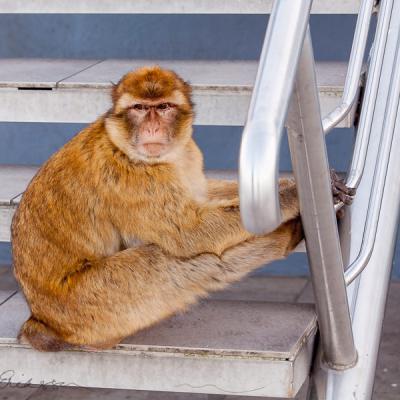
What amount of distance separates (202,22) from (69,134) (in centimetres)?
86

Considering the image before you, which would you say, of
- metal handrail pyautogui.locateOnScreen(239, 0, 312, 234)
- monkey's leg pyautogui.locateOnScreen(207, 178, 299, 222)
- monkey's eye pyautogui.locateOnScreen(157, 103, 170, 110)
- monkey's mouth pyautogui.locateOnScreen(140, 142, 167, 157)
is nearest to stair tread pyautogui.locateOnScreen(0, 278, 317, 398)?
monkey's leg pyautogui.locateOnScreen(207, 178, 299, 222)

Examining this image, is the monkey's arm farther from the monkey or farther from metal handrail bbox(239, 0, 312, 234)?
metal handrail bbox(239, 0, 312, 234)

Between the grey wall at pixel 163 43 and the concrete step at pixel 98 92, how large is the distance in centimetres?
99

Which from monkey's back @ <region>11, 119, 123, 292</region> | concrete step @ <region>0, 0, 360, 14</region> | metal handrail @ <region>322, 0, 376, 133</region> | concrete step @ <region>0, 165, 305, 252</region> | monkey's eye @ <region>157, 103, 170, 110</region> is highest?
metal handrail @ <region>322, 0, 376, 133</region>

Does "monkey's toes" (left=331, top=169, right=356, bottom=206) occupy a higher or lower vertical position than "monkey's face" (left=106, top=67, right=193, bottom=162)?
lower

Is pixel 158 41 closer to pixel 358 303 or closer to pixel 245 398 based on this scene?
pixel 245 398

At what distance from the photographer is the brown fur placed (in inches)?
107

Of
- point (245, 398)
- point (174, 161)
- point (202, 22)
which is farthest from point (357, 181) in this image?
point (202, 22)

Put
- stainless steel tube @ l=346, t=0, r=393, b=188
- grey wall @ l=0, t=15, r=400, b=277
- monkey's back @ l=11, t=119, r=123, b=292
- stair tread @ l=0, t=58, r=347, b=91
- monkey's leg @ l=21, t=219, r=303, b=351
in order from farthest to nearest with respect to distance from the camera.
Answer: grey wall @ l=0, t=15, r=400, b=277
stair tread @ l=0, t=58, r=347, b=91
monkey's back @ l=11, t=119, r=123, b=292
monkey's leg @ l=21, t=219, r=303, b=351
stainless steel tube @ l=346, t=0, r=393, b=188

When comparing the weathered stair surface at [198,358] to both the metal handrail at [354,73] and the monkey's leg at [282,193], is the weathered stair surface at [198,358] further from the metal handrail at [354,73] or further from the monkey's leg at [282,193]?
the metal handrail at [354,73]

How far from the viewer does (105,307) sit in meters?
2.72

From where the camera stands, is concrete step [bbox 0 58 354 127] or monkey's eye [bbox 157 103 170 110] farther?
concrete step [bbox 0 58 354 127]

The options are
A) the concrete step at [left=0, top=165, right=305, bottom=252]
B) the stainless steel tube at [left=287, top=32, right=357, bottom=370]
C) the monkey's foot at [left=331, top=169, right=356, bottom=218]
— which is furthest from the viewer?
the concrete step at [left=0, top=165, right=305, bottom=252]

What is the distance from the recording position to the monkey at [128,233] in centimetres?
271
